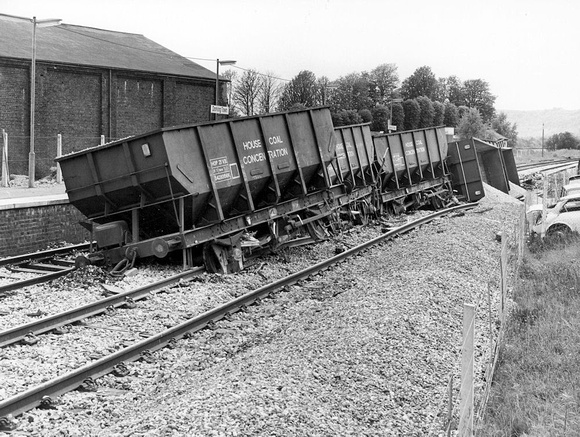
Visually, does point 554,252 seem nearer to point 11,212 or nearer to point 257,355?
point 257,355

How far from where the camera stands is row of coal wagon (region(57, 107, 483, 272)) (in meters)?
11.7

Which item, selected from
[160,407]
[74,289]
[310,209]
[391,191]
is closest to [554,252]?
[310,209]

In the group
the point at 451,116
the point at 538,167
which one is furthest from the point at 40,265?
the point at 451,116

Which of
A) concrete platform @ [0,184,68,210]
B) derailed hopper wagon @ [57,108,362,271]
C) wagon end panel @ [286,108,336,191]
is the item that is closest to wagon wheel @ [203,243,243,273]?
derailed hopper wagon @ [57,108,362,271]

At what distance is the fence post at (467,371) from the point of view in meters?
4.80

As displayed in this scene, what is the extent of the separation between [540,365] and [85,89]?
112 ft

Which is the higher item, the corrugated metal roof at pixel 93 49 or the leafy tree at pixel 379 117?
the corrugated metal roof at pixel 93 49

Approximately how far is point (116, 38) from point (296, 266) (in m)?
36.3

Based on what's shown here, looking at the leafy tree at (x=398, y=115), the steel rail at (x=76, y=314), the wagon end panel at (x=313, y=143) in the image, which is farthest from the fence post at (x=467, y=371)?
the leafy tree at (x=398, y=115)

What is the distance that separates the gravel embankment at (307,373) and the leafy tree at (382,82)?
76.1 metres

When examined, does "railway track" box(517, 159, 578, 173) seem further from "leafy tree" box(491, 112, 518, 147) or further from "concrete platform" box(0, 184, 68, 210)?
"concrete platform" box(0, 184, 68, 210)

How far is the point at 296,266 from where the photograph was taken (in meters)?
13.7

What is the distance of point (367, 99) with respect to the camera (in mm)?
78125

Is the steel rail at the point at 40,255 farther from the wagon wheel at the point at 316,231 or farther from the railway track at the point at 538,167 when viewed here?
the railway track at the point at 538,167
